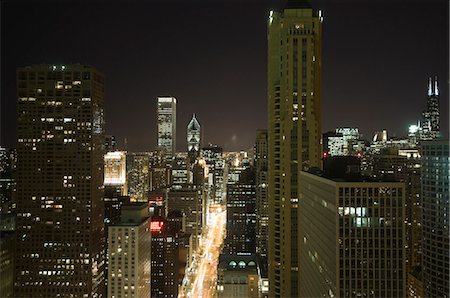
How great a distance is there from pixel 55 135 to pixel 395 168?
24.8 metres

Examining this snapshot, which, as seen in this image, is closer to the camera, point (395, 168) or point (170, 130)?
point (395, 168)

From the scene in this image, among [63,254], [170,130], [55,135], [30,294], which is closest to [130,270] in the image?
[63,254]

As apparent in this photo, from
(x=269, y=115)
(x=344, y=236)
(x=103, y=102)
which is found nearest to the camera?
(x=344, y=236)

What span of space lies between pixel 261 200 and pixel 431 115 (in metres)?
15.3

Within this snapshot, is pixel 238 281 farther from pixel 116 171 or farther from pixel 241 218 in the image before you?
pixel 116 171

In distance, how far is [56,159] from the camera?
3189 cm

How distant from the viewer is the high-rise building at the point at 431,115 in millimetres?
26700

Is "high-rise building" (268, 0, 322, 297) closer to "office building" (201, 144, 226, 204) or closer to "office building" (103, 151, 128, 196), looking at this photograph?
"office building" (103, 151, 128, 196)

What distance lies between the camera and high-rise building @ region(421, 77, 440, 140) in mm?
26700

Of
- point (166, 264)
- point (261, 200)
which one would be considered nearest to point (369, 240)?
point (166, 264)

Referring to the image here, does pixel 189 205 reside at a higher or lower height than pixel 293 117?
lower

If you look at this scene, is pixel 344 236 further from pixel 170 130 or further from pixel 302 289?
pixel 170 130

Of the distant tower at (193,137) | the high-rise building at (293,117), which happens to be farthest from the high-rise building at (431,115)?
the distant tower at (193,137)

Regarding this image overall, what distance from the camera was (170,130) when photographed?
289 feet
